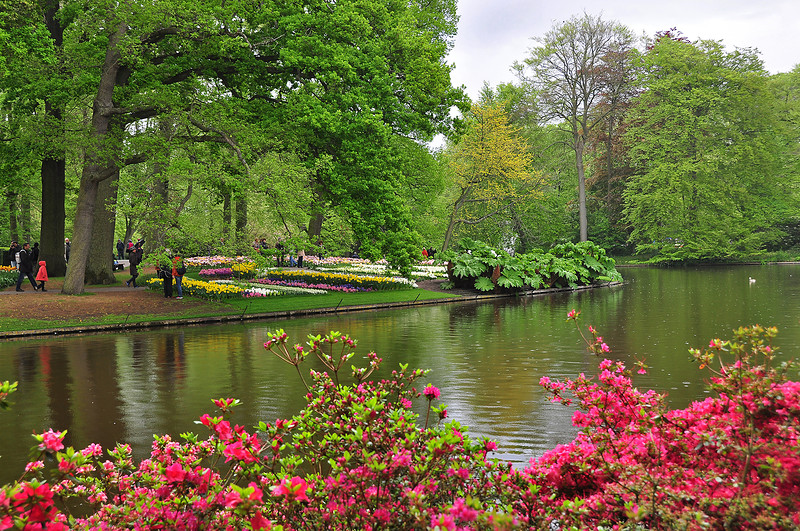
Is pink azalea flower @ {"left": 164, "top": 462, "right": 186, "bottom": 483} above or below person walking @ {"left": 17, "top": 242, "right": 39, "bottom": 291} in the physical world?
below

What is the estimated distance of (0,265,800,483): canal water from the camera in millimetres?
6902

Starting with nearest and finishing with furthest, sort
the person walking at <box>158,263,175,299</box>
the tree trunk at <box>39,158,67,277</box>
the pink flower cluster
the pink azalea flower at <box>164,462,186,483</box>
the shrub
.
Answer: the pink azalea flower at <box>164,462,186,483</box> → the person walking at <box>158,263,175,299</box> → the tree trunk at <box>39,158,67,277</box> → the shrub → the pink flower cluster

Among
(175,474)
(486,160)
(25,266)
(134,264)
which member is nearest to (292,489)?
(175,474)

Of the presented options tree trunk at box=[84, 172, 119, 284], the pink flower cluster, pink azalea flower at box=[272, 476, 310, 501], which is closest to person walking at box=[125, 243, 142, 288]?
tree trunk at box=[84, 172, 119, 284]

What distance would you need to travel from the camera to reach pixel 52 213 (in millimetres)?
25016

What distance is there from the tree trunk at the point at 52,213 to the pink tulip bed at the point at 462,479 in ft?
82.5

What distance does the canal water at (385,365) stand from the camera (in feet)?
22.6

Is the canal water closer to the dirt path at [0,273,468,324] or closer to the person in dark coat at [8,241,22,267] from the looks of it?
the dirt path at [0,273,468,324]

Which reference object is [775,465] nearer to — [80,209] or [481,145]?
[80,209]

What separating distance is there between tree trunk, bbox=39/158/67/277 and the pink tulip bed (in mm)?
25137

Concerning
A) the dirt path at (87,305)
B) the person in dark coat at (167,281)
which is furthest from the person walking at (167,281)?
the dirt path at (87,305)

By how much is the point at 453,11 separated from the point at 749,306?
84.5 feet

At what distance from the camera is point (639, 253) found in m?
54.2

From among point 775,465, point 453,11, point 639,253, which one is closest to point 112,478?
point 775,465
